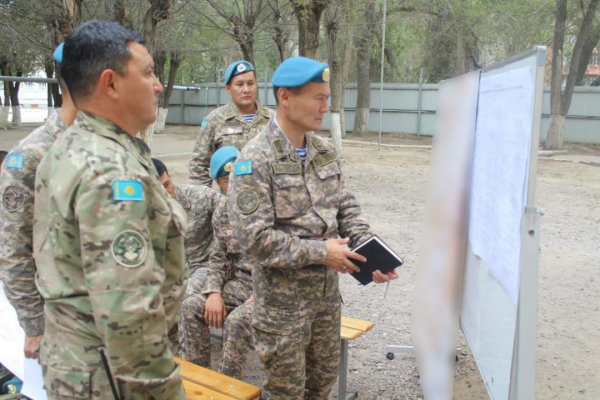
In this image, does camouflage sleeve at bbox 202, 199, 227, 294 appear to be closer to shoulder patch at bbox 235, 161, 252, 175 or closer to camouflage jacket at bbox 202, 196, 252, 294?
camouflage jacket at bbox 202, 196, 252, 294

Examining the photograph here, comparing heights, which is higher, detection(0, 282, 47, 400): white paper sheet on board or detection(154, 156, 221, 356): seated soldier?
detection(154, 156, 221, 356): seated soldier

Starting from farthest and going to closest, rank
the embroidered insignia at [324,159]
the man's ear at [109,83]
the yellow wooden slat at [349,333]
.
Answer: the yellow wooden slat at [349,333] → the embroidered insignia at [324,159] → the man's ear at [109,83]

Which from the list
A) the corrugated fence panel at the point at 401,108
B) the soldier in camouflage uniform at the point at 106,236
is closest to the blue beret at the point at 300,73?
the soldier in camouflage uniform at the point at 106,236

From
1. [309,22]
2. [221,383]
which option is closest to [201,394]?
[221,383]

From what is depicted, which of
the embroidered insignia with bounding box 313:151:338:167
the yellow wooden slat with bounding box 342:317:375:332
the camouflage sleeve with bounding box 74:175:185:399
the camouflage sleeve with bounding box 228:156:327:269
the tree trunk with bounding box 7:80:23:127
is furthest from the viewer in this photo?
the tree trunk with bounding box 7:80:23:127

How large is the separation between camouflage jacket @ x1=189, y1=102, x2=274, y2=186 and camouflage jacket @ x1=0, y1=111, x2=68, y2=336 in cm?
254

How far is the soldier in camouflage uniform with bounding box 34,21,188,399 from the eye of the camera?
4.47ft

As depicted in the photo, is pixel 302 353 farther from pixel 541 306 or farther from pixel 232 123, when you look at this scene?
pixel 541 306

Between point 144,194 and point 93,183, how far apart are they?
13 cm

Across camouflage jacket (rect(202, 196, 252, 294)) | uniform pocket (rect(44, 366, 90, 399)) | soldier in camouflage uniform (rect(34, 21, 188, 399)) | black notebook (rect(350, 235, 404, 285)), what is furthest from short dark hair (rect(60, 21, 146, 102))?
camouflage jacket (rect(202, 196, 252, 294))

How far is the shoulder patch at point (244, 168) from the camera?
235 cm

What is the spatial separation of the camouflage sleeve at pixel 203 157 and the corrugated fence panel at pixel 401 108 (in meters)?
15.9

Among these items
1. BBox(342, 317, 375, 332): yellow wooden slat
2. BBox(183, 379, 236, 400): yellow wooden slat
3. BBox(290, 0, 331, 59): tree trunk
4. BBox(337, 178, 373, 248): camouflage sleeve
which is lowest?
BBox(183, 379, 236, 400): yellow wooden slat

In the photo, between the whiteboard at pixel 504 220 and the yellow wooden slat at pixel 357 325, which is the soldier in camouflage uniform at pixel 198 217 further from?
the whiteboard at pixel 504 220
